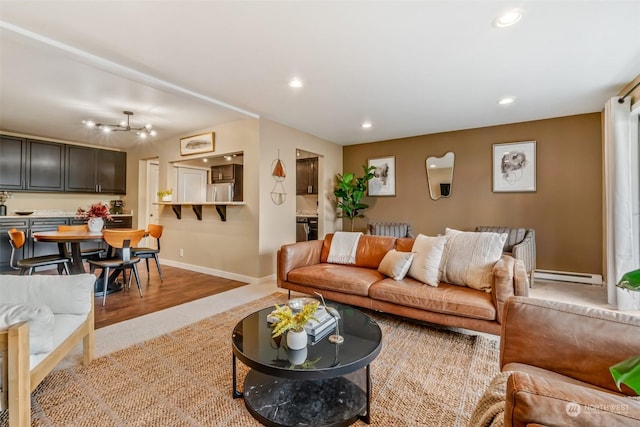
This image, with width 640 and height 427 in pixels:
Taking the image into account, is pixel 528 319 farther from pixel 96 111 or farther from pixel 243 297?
pixel 96 111

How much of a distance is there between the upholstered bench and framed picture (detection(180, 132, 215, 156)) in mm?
3216

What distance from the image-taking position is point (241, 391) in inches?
66.0

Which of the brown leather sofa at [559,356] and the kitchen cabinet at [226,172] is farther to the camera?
the kitchen cabinet at [226,172]

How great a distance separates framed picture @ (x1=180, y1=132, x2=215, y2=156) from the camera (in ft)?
15.3

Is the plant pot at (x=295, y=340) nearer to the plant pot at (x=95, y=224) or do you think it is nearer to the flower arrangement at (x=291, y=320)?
the flower arrangement at (x=291, y=320)

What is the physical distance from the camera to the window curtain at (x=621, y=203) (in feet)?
10.2

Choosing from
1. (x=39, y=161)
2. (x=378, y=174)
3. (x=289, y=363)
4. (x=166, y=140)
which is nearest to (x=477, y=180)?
(x=378, y=174)

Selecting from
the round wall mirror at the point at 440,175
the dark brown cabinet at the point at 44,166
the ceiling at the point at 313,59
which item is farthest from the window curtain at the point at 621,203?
the dark brown cabinet at the point at 44,166

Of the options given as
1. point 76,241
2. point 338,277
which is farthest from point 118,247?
point 338,277

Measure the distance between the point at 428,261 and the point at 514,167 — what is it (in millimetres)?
2970

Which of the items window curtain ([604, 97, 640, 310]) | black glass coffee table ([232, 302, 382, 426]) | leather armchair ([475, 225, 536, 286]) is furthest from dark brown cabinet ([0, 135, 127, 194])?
window curtain ([604, 97, 640, 310])

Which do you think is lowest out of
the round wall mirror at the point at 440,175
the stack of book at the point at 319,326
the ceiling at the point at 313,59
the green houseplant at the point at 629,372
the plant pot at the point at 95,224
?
the stack of book at the point at 319,326

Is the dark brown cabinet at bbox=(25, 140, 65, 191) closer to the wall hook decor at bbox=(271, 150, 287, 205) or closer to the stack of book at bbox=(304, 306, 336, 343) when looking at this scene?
the wall hook decor at bbox=(271, 150, 287, 205)

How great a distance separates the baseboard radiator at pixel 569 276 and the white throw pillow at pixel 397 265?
2.99 metres
